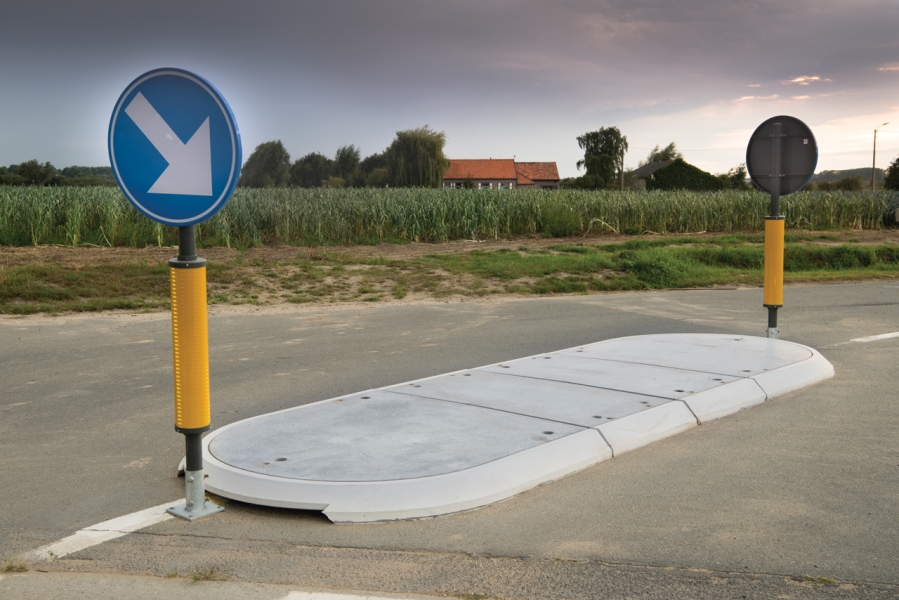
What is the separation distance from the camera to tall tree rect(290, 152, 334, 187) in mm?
108188

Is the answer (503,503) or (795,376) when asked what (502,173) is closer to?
(795,376)

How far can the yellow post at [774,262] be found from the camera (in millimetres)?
8305

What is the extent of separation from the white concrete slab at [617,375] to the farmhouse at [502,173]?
95912mm

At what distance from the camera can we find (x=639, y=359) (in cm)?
707

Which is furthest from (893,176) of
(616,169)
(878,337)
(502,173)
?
(878,337)

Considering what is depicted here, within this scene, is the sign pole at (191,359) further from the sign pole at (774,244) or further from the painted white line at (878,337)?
the painted white line at (878,337)

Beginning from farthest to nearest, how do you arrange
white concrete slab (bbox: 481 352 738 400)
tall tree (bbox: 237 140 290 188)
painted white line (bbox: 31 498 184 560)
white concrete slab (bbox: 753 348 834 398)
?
tall tree (bbox: 237 140 290 188) < white concrete slab (bbox: 753 348 834 398) < white concrete slab (bbox: 481 352 738 400) < painted white line (bbox: 31 498 184 560)

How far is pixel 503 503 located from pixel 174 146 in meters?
2.37

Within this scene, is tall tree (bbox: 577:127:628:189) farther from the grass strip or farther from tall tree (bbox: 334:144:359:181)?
the grass strip

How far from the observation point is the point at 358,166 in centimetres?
10462

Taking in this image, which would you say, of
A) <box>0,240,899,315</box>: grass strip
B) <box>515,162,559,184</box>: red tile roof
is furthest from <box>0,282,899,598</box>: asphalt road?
<box>515,162,559,184</box>: red tile roof

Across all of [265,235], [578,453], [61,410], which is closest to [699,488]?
[578,453]

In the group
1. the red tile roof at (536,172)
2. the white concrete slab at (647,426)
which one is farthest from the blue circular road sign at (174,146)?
the red tile roof at (536,172)

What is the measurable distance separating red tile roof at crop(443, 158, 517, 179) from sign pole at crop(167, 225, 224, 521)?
340 feet
